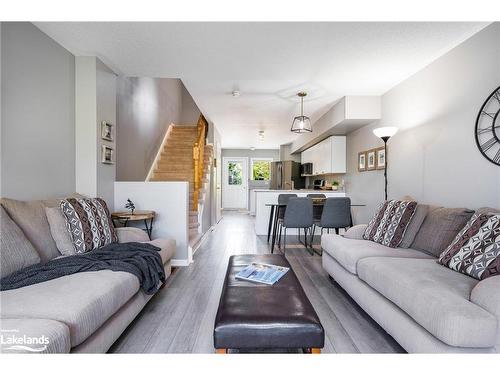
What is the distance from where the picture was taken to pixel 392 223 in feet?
9.18

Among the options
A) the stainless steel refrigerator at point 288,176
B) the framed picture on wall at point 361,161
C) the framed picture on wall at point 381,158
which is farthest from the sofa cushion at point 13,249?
the stainless steel refrigerator at point 288,176

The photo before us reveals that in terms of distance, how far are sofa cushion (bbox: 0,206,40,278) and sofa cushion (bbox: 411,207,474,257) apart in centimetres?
311

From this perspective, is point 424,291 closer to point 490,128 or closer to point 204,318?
point 204,318

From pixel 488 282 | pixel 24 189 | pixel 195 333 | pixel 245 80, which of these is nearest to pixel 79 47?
pixel 24 189

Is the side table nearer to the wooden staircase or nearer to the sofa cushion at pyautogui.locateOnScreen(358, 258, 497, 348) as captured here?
the wooden staircase

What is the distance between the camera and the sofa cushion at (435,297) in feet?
4.23

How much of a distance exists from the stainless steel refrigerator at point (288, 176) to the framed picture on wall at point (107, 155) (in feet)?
20.4

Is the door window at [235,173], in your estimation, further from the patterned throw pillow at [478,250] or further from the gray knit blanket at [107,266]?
the patterned throw pillow at [478,250]

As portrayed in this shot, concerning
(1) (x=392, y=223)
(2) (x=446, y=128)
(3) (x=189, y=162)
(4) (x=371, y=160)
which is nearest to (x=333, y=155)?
(4) (x=371, y=160)

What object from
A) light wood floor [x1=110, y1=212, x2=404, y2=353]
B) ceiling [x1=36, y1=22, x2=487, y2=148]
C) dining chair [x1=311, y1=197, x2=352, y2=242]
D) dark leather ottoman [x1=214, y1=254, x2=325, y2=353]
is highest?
ceiling [x1=36, y1=22, x2=487, y2=148]

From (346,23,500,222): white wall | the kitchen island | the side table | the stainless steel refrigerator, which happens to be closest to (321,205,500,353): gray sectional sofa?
(346,23,500,222): white wall

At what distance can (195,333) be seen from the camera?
6.56ft

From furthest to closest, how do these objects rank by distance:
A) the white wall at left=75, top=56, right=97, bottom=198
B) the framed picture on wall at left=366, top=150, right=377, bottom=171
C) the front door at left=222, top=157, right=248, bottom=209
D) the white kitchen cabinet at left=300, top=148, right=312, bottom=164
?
the front door at left=222, top=157, right=248, bottom=209
the white kitchen cabinet at left=300, top=148, right=312, bottom=164
the framed picture on wall at left=366, top=150, right=377, bottom=171
the white wall at left=75, top=56, right=97, bottom=198

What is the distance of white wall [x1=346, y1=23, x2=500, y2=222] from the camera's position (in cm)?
247
